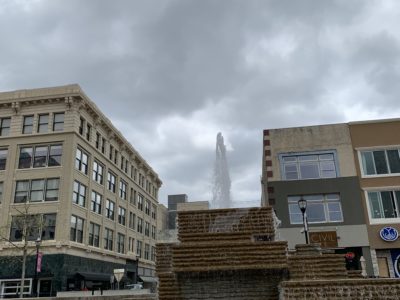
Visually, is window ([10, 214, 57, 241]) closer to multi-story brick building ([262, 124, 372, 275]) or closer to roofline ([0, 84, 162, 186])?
roofline ([0, 84, 162, 186])

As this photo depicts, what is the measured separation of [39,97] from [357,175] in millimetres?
29749

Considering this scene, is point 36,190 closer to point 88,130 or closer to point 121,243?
point 88,130

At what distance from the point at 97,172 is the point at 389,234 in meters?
30.8

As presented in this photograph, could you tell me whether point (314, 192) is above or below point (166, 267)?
above

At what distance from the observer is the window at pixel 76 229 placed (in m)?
36.2

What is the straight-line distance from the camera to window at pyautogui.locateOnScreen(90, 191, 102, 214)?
41.7m

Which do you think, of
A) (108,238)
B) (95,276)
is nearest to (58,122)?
(108,238)

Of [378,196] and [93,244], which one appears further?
[93,244]

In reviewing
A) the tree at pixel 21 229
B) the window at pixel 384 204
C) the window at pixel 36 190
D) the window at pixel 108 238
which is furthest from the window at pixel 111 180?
the window at pixel 384 204

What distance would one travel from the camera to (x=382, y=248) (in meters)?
22.3

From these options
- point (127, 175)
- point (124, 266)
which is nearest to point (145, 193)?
point (127, 175)

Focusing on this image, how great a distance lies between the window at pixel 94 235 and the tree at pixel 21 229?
6696 mm

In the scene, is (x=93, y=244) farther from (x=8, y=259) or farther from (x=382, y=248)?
(x=382, y=248)

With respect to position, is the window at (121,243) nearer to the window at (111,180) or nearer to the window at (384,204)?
the window at (111,180)
